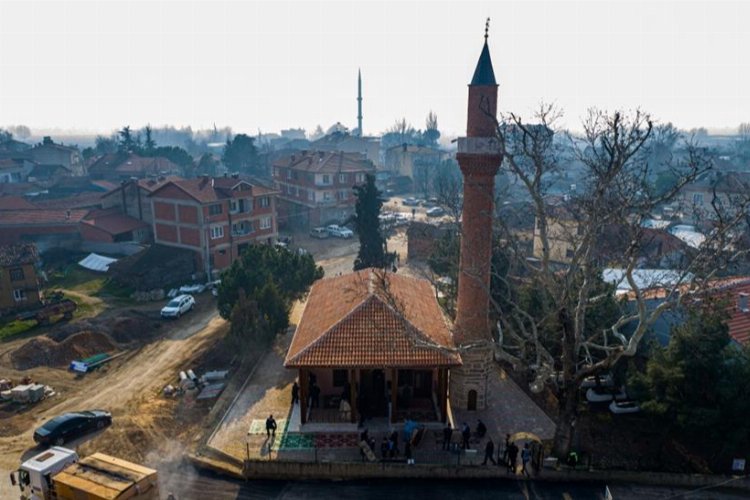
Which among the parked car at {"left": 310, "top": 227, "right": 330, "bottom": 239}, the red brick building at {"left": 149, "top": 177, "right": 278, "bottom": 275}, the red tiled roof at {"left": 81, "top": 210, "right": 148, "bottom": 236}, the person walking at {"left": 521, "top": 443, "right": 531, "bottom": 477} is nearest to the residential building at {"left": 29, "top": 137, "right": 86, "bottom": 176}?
the red tiled roof at {"left": 81, "top": 210, "right": 148, "bottom": 236}

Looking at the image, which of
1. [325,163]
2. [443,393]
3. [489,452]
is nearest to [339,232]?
[325,163]

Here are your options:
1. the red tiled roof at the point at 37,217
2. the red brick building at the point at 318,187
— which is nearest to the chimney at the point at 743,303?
the red brick building at the point at 318,187

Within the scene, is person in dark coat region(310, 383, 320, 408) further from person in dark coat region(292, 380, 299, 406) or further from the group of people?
the group of people

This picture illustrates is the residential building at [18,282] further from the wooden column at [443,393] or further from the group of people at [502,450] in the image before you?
the group of people at [502,450]

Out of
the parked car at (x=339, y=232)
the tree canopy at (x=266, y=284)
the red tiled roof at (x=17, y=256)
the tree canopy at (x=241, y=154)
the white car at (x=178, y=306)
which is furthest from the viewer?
the tree canopy at (x=241, y=154)

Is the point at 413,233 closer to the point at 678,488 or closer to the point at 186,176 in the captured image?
the point at 678,488

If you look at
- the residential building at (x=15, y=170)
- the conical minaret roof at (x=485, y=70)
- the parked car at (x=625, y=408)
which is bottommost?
the parked car at (x=625, y=408)

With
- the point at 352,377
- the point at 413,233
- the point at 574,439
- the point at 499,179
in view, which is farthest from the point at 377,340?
the point at 499,179
